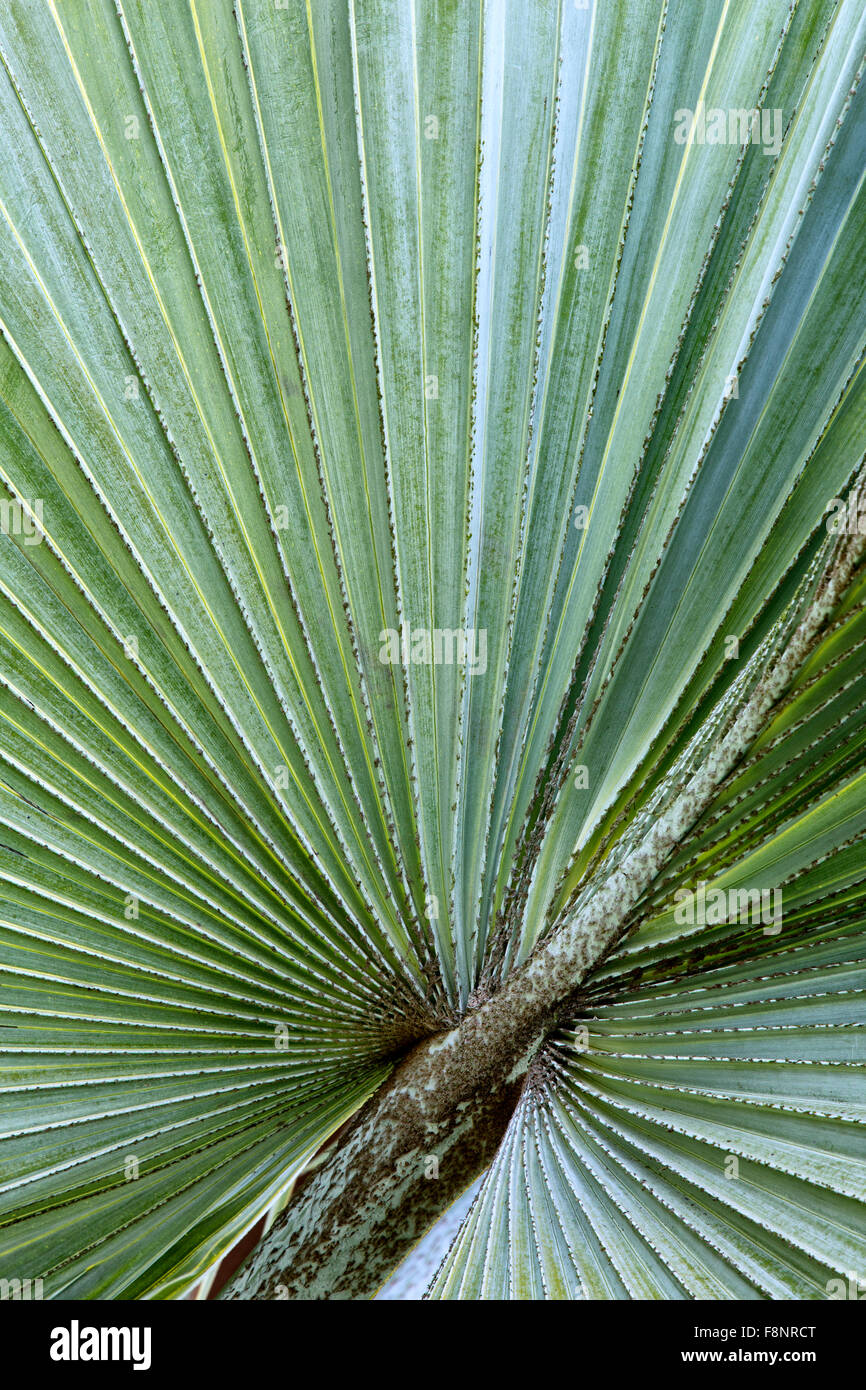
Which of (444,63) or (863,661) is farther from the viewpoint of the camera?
(444,63)

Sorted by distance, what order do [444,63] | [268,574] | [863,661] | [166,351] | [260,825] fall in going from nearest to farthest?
[863,661], [444,63], [166,351], [268,574], [260,825]

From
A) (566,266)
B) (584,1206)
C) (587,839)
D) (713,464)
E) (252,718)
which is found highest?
(566,266)

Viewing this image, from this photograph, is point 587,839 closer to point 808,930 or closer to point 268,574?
point 808,930

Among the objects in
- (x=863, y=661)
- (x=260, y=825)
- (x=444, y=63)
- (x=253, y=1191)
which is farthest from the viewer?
(x=253, y=1191)

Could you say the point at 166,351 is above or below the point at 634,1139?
above

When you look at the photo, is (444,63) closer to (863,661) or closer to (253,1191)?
(863,661)

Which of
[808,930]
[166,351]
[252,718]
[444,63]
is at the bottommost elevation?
[808,930]

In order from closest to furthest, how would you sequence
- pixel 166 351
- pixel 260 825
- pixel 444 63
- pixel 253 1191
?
pixel 444 63
pixel 166 351
pixel 260 825
pixel 253 1191

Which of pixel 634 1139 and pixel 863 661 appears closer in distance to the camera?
pixel 863 661
